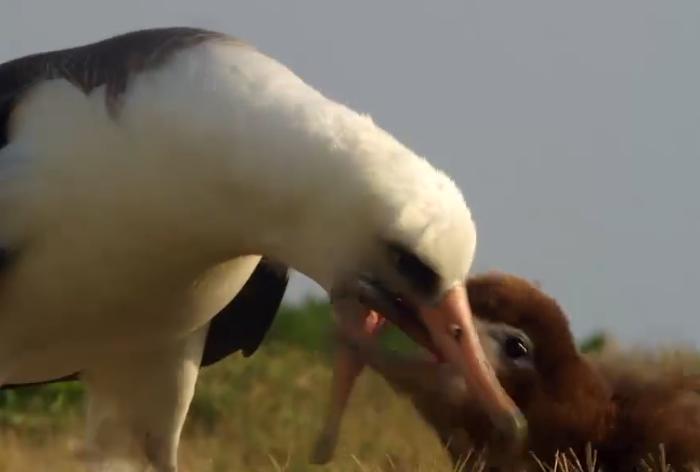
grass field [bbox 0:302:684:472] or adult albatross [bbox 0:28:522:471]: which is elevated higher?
adult albatross [bbox 0:28:522:471]

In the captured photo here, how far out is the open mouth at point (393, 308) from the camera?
12.0 ft

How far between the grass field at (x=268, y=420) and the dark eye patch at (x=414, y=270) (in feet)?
2.32

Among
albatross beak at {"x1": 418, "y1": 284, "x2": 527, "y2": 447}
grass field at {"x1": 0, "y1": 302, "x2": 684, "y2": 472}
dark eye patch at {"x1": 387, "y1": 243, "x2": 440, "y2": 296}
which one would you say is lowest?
grass field at {"x1": 0, "y1": 302, "x2": 684, "y2": 472}

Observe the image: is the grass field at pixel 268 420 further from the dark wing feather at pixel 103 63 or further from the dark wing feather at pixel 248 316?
the dark wing feather at pixel 103 63

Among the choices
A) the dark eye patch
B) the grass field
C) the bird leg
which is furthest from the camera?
the grass field

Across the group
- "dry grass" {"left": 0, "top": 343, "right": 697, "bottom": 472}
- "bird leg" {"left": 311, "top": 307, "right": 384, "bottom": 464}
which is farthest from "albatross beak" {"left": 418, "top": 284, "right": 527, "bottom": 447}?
"dry grass" {"left": 0, "top": 343, "right": 697, "bottom": 472}

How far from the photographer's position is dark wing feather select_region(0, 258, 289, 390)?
493cm

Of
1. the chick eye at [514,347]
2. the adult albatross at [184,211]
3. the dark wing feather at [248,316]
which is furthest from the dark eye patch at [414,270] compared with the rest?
the dark wing feather at [248,316]

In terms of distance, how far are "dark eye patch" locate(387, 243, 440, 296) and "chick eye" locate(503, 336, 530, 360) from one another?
0.84m

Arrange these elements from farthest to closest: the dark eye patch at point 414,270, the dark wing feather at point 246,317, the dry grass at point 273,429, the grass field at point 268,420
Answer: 1. the grass field at point 268,420
2. the dry grass at point 273,429
3. the dark wing feather at point 246,317
4. the dark eye patch at point 414,270

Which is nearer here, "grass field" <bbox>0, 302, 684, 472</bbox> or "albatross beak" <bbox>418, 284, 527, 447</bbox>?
"albatross beak" <bbox>418, 284, 527, 447</bbox>

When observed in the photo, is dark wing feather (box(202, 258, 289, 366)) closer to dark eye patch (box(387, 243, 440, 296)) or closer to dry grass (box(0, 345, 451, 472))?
dry grass (box(0, 345, 451, 472))

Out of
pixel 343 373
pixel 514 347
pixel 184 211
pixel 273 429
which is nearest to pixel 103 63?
pixel 184 211

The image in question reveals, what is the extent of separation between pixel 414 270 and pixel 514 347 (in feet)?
2.95
